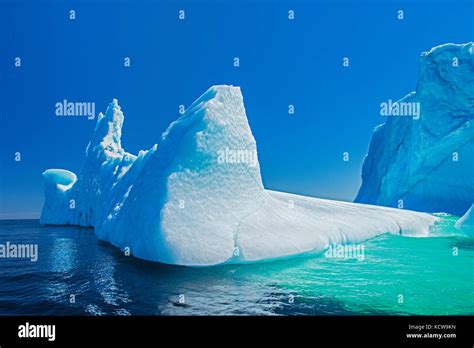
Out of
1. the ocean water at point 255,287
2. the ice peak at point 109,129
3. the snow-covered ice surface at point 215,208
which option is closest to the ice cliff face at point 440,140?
the snow-covered ice surface at point 215,208

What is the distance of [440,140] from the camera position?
25844mm

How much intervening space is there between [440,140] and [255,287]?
25.8 metres

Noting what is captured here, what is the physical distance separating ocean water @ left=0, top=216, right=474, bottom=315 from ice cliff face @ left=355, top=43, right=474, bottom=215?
19863mm

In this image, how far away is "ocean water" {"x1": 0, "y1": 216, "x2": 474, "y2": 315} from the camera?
188 inches

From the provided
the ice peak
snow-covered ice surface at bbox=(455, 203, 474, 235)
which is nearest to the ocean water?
snow-covered ice surface at bbox=(455, 203, 474, 235)

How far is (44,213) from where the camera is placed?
2977 centimetres

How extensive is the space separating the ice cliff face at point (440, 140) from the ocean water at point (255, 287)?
19.9 meters

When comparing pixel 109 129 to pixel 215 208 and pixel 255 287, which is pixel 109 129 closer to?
A: pixel 215 208

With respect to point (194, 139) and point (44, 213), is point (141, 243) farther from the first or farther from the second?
point (44, 213)

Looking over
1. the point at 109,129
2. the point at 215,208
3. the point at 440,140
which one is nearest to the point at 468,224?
the point at 215,208

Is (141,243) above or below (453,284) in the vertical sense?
above
